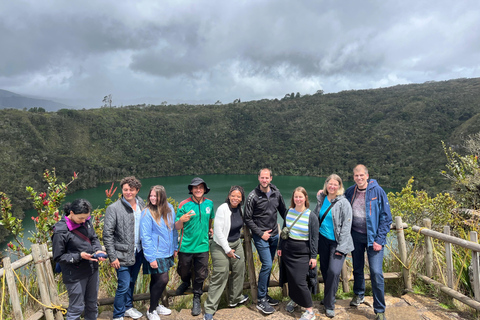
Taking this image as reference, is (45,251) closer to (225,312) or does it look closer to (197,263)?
(197,263)

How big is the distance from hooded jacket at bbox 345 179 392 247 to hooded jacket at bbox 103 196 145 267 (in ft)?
6.92

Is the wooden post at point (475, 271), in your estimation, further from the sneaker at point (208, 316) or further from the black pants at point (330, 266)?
the sneaker at point (208, 316)

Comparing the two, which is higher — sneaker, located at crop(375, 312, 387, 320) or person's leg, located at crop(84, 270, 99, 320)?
person's leg, located at crop(84, 270, 99, 320)

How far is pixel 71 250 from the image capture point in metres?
2.14

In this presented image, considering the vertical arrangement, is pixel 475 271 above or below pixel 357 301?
above

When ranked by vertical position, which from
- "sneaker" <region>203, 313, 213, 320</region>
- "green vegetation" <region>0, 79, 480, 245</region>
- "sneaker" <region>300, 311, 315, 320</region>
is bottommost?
"sneaker" <region>300, 311, 315, 320</region>

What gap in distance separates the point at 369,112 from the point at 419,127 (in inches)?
601

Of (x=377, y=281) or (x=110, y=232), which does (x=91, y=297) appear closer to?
(x=110, y=232)

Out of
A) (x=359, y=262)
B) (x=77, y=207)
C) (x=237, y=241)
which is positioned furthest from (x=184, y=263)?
(x=359, y=262)

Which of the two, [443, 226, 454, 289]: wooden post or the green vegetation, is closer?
[443, 226, 454, 289]: wooden post

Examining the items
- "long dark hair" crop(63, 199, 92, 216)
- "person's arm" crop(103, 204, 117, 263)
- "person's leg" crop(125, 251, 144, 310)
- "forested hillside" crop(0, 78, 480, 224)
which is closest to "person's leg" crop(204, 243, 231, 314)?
"person's leg" crop(125, 251, 144, 310)

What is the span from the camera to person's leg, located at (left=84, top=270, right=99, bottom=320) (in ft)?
7.58

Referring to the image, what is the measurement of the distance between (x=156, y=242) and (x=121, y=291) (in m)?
0.50

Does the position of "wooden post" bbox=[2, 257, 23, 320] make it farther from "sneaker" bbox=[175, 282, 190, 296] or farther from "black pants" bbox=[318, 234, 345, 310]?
"black pants" bbox=[318, 234, 345, 310]
